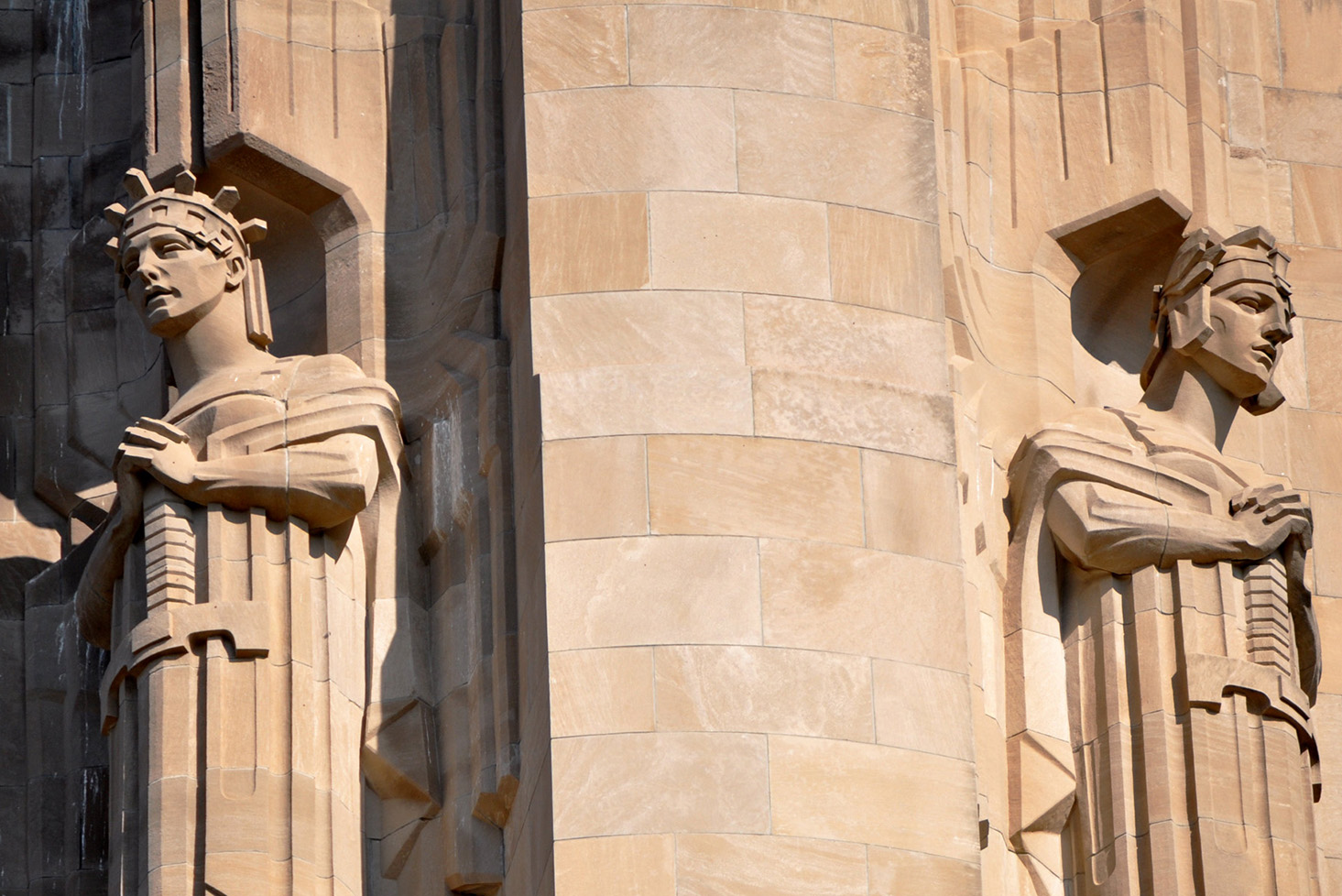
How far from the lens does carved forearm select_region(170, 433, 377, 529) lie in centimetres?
1759

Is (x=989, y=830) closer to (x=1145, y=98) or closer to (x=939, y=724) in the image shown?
(x=939, y=724)

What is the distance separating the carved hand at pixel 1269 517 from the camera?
1812cm

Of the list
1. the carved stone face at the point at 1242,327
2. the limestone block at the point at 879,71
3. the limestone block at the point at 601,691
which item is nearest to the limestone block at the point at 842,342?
the limestone block at the point at 879,71

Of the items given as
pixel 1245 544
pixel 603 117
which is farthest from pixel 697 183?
pixel 1245 544

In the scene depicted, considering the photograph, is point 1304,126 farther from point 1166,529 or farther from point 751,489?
point 751,489

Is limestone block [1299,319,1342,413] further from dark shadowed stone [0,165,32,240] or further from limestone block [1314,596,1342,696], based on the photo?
dark shadowed stone [0,165,32,240]

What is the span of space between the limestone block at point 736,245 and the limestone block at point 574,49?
644 mm

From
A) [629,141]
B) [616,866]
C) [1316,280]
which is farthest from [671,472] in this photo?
[1316,280]

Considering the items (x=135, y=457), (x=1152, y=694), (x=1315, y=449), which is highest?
(x=1315, y=449)

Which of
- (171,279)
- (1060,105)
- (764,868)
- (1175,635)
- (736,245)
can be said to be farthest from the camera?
(1060,105)

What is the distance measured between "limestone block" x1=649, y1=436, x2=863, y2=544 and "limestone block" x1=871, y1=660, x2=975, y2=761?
2.01 feet

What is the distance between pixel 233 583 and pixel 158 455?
2.05 feet

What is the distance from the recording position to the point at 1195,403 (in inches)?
739

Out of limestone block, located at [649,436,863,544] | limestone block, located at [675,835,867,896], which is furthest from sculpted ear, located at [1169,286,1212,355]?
limestone block, located at [675,835,867,896]
